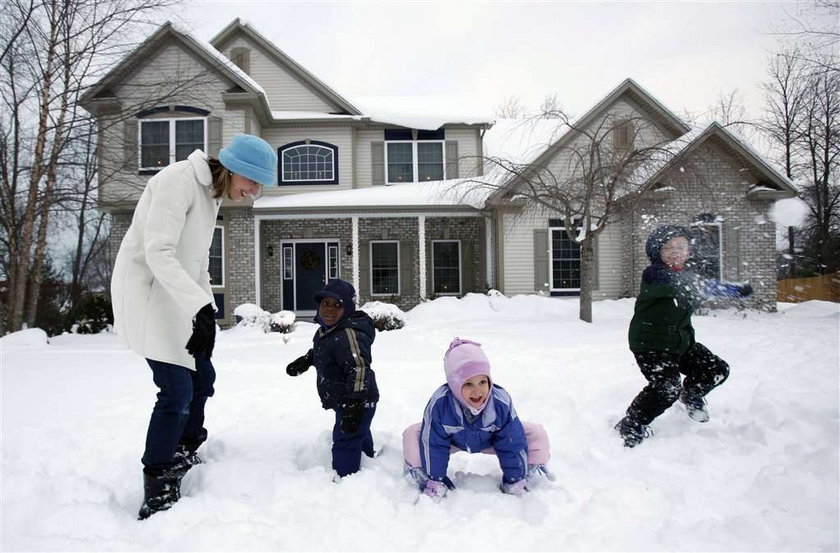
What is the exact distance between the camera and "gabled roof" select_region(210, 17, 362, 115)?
15547 millimetres

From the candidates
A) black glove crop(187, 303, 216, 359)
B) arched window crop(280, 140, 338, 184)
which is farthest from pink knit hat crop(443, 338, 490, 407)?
arched window crop(280, 140, 338, 184)

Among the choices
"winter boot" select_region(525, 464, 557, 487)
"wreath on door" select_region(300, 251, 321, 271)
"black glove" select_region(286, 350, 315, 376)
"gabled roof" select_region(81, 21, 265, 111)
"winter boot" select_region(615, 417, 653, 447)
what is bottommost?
"winter boot" select_region(525, 464, 557, 487)

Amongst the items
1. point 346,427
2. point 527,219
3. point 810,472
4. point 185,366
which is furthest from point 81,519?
point 527,219

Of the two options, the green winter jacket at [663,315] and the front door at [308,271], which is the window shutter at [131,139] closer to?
the front door at [308,271]

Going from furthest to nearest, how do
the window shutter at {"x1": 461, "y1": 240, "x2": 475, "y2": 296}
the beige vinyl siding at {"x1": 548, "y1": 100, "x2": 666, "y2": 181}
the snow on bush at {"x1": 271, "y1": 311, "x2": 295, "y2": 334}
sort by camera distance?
1. the window shutter at {"x1": 461, "y1": 240, "x2": 475, "y2": 296}
2. the beige vinyl siding at {"x1": 548, "y1": 100, "x2": 666, "y2": 181}
3. the snow on bush at {"x1": 271, "y1": 311, "x2": 295, "y2": 334}

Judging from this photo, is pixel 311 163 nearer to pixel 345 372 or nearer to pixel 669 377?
pixel 345 372

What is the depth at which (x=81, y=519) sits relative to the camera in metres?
2.42

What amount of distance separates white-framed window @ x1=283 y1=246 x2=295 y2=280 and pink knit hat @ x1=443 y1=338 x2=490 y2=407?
13778 mm

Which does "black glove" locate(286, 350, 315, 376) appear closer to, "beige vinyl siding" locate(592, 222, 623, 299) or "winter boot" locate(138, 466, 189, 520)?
"winter boot" locate(138, 466, 189, 520)

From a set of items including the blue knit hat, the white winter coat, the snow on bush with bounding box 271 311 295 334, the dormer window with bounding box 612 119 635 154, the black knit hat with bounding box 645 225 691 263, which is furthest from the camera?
the dormer window with bounding box 612 119 635 154

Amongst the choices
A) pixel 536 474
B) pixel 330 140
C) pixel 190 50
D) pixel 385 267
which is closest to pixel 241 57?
pixel 190 50

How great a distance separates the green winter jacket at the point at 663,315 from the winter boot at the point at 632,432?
494 millimetres

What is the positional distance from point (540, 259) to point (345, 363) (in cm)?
1250

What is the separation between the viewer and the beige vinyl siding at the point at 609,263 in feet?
48.8
